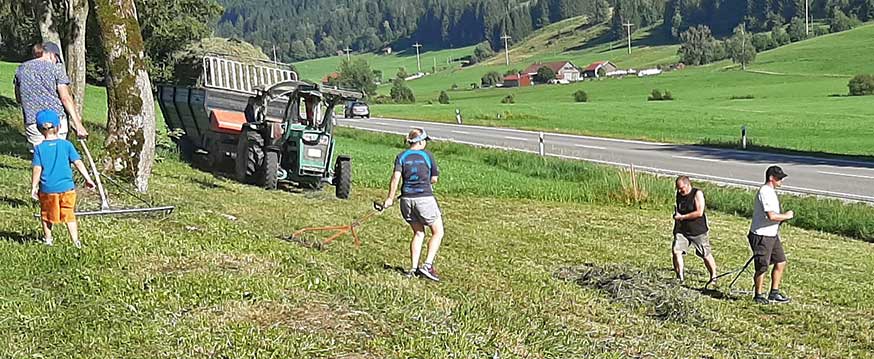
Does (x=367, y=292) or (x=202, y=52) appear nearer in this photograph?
(x=367, y=292)

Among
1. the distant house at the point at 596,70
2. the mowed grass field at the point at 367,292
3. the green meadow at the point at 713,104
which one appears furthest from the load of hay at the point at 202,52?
the distant house at the point at 596,70

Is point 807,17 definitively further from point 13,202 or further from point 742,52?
point 13,202

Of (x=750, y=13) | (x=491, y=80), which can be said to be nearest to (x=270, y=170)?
(x=491, y=80)

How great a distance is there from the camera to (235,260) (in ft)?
27.6

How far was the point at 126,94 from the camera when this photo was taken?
13.4 meters

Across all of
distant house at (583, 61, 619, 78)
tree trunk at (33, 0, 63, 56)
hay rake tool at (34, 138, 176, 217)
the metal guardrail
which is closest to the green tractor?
the metal guardrail

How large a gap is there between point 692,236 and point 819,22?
160 m

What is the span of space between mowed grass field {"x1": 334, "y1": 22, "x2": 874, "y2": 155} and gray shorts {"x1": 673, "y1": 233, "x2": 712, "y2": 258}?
27.8 m

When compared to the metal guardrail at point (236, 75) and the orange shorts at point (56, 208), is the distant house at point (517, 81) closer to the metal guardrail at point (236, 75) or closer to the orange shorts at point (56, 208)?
the metal guardrail at point (236, 75)

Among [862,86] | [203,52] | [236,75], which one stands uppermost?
[203,52]

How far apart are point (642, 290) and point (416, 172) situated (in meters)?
2.59

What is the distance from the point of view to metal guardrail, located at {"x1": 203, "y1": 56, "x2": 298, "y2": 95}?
2166 cm

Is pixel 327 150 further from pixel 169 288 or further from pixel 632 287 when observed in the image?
pixel 169 288

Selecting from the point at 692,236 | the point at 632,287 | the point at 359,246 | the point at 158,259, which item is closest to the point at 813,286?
the point at 692,236
